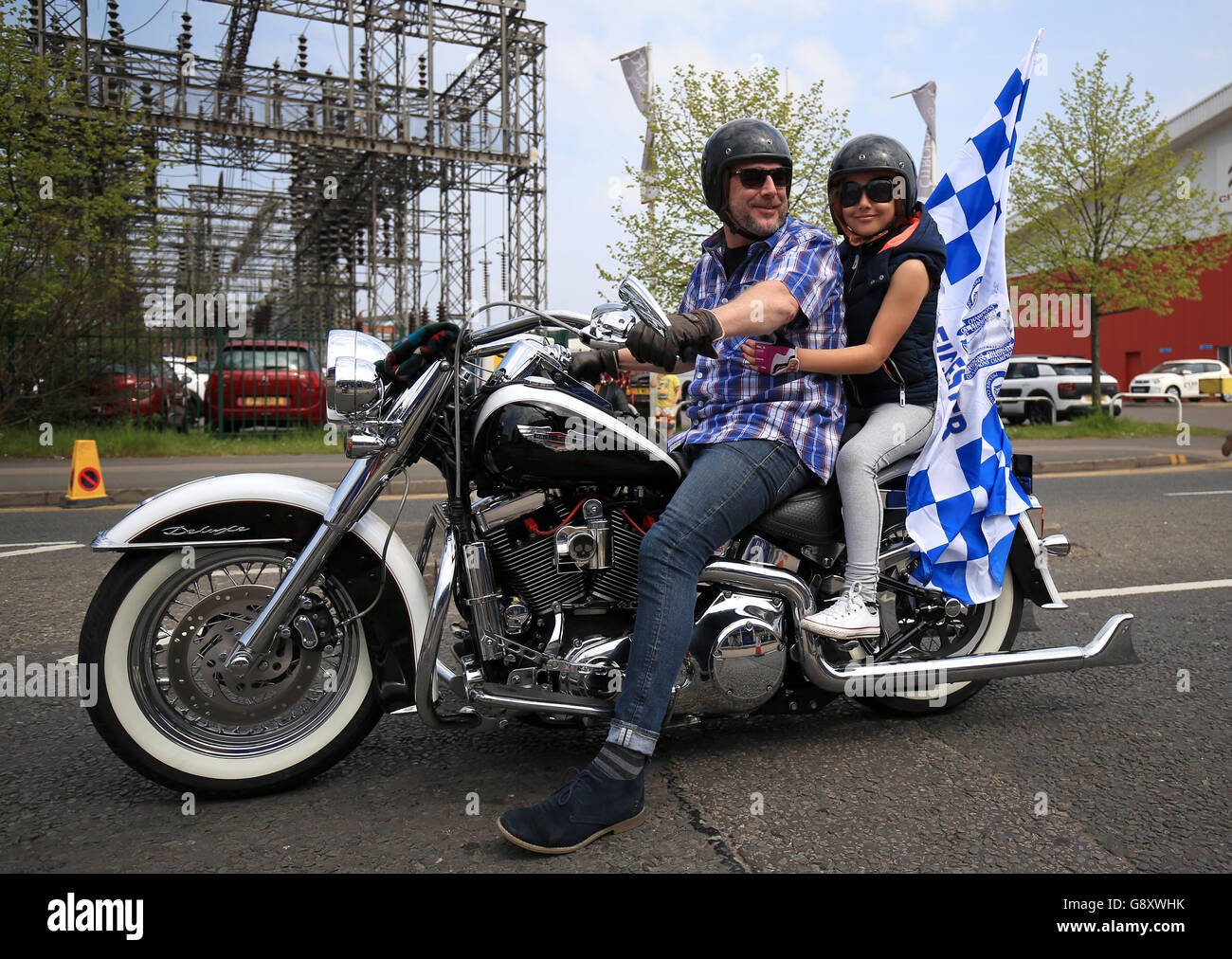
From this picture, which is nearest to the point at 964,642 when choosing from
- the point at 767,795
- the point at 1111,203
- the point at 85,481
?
the point at 767,795

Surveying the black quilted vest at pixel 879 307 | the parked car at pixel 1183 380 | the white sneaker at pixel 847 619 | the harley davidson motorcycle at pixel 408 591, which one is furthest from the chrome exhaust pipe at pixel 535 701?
the parked car at pixel 1183 380

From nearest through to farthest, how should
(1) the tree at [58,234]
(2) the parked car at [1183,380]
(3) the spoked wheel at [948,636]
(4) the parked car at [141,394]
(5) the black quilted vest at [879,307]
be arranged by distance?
(5) the black quilted vest at [879,307], (3) the spoked wheel at [948,636], (1) the tree at [58,234], (4) the parked car at [141,394], (2) the parked car at [1183,380]

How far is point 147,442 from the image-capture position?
13.5m

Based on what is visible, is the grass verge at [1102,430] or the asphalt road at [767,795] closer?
the asphalt road at [767,795]

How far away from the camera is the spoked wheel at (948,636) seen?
3.21m

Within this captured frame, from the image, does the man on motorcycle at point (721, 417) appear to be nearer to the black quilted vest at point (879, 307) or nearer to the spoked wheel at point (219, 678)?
the black quilted vest at point (879, 307)

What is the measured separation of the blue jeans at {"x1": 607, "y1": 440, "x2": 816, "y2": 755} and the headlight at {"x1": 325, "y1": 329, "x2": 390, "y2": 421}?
0.86 metres

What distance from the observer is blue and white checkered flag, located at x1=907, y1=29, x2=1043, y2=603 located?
10.1 ft

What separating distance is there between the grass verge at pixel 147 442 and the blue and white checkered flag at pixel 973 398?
10.7 m

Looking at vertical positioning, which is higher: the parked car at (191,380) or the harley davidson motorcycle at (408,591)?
the parked car at (191,380)

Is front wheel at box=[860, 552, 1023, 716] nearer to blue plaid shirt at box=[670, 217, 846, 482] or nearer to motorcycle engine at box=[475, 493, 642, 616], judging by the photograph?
blue plaid shirt at box=[670, 217, 846, 482]

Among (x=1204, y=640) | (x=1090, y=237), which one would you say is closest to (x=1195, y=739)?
(x=1204, y=640)

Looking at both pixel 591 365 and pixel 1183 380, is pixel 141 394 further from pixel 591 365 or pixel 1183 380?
pixel 1183 380

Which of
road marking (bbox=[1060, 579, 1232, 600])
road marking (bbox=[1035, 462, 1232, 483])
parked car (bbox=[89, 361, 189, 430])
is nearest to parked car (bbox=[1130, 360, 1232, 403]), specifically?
road marking (bbox=[1035, 462, 1232, 483])
